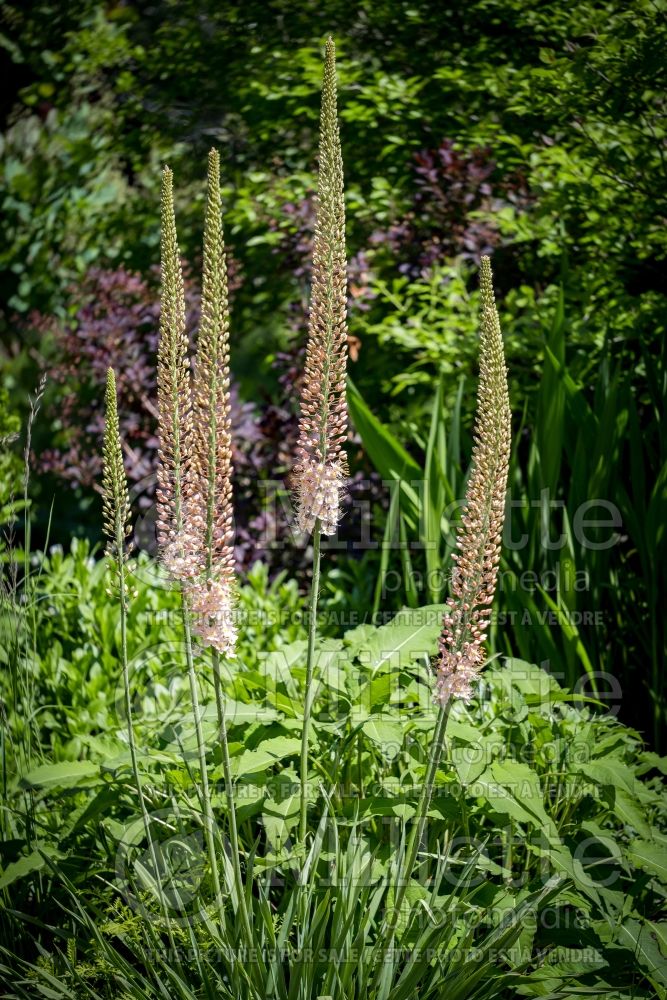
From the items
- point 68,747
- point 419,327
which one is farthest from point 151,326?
point 68,747

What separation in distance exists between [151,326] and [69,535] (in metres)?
1.48

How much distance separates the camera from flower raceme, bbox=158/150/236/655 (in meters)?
1.81

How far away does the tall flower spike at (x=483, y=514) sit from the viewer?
1.74 metres

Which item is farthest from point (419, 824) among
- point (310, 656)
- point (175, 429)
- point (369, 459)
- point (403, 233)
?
point (403, 233)

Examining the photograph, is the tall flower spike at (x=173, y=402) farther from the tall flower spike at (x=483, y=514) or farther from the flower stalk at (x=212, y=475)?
the tall flower spike at (x=483, y=514)

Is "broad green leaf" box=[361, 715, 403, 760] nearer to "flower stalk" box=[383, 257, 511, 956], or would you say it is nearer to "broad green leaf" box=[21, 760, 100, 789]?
"flower stalk" box=[383, 257, 511, 956]

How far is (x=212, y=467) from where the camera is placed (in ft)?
6.00

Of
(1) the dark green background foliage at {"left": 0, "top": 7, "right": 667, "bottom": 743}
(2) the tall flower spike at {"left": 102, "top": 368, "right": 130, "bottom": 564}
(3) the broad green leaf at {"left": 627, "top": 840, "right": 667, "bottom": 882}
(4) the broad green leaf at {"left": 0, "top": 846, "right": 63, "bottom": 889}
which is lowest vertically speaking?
(3) the broad green leaf at {"left": 627, "top": 840, "right": 667, "bottom": 882}

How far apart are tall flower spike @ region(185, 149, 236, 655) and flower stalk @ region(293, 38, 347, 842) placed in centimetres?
18

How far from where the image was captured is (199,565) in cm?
187

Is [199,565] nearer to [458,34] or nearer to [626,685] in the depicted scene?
[626,685]

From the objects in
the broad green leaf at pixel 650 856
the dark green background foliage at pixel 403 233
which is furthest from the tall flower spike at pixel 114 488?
the dark green background foliage at pixel 403 233

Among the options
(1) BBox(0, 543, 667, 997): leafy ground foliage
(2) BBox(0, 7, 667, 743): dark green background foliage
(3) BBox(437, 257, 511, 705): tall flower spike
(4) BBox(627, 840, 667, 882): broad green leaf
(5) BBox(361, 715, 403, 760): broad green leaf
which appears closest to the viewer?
(3) BBox(437, 257, 511, 705): tall flower spike

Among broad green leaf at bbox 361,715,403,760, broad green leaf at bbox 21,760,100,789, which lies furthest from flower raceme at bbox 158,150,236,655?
broad green leaf at bbox 21,760,100,789
